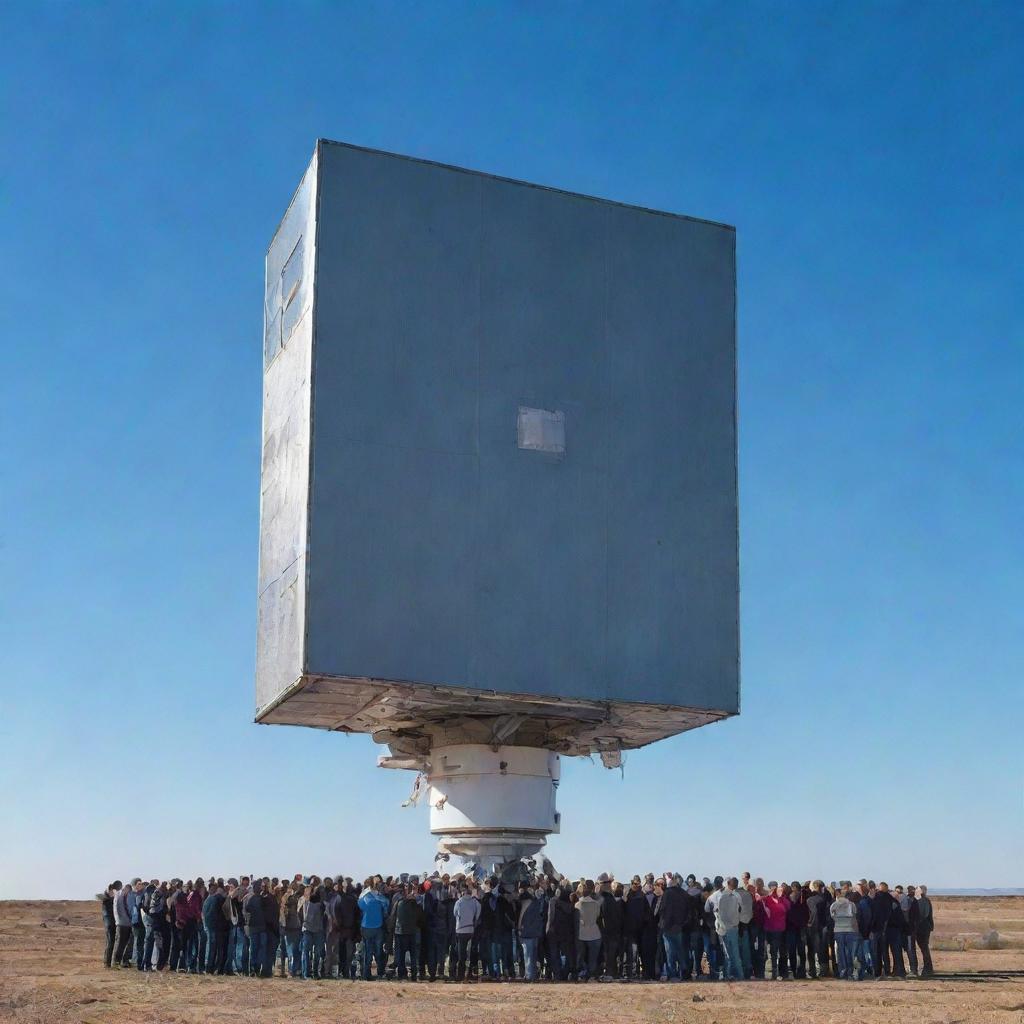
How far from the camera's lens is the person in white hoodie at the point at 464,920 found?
18078 millimetres

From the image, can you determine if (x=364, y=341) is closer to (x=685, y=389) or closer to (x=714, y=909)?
(x=685, y=389)

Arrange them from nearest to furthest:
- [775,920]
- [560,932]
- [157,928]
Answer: [560,932] → [775,920] → [157,928]

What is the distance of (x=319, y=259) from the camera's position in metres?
18.7

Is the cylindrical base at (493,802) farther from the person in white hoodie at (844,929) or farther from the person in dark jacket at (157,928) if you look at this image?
the person in white hoodie at (844,929)

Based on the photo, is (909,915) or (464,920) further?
(909,915)

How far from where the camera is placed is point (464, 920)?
18.1m

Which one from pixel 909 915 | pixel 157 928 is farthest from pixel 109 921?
pixel 909 915

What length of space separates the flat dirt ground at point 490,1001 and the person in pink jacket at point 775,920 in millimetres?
784

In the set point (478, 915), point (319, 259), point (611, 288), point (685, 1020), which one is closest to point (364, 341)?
point (319, 259)

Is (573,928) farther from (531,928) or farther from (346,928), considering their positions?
(346,928)

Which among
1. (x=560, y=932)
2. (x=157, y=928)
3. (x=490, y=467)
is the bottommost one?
(x=157, y=928)

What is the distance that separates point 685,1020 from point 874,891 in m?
6.00

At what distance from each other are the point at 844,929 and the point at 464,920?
4967 mm

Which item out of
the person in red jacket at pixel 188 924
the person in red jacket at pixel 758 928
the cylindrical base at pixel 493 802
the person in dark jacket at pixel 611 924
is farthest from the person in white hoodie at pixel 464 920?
the person in red jacket at pixel 188 924
